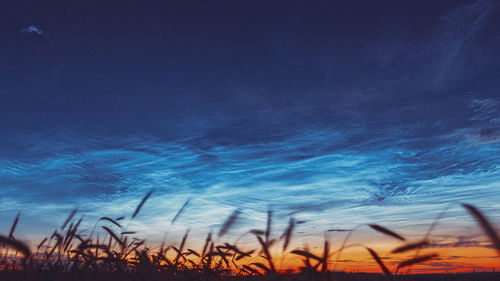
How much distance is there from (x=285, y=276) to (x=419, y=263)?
954 millimetres

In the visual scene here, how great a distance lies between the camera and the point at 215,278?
4.38m

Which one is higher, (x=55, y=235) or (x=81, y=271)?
(x=55, y=235)

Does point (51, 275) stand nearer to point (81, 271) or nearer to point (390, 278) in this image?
point (81, 271)

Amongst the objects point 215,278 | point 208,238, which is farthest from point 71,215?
point 215,278

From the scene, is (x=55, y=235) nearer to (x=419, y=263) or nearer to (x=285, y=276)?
(x=285, y=276)

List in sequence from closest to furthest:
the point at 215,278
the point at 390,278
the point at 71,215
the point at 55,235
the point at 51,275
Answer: the point at 390,278 < the point at 51,275 < the point at 215,278 < the point at 55,235 < the point at 71,215

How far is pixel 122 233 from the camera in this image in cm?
521

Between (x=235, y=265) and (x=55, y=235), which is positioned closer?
(x=55, y=235)

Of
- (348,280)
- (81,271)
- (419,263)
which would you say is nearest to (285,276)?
(419,263)

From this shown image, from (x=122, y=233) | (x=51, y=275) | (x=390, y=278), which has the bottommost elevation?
(x=51, y=275)

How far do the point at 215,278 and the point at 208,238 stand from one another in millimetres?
741

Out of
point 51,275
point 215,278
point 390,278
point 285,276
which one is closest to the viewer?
point 390,278

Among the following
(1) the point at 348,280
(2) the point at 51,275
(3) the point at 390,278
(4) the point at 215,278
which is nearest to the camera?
(3) the point at 390,278

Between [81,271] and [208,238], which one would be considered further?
[208,238]
